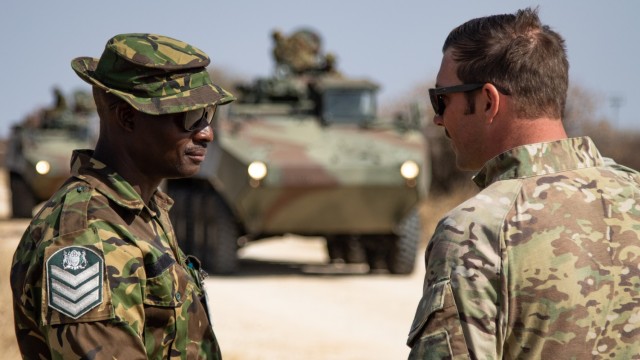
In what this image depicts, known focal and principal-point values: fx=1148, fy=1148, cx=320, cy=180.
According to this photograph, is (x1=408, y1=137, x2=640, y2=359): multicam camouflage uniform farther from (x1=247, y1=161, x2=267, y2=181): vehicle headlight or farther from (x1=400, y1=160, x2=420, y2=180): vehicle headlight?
(x1=400, y1=160, x2=420, y2=180): vehicle headlight

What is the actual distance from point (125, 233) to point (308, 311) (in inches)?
303

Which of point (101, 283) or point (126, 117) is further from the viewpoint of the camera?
point (126, 117)

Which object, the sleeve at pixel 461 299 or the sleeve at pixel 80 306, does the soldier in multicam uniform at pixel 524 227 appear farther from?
the sleeve at pixel 80 306

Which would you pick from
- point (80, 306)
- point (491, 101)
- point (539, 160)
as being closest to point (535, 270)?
point (539, 160)

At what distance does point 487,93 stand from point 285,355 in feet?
17.6

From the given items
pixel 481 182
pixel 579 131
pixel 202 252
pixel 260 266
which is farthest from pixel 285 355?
pixel 579 131

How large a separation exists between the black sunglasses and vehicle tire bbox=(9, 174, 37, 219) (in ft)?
65.5

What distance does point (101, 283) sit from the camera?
254cm

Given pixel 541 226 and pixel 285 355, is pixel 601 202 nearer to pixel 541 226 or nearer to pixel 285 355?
pixel 541 226

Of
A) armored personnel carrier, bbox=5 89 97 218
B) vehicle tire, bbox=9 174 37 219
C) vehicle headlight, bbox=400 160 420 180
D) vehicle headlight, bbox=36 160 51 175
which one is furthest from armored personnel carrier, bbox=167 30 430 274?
vehicle tire, bbox=9 174 37 219

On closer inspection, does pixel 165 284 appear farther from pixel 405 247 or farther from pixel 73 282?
pixel 405 247

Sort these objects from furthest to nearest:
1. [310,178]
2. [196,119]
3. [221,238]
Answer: [221,238], [310,178], [196,119]

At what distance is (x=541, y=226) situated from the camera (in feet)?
7.87

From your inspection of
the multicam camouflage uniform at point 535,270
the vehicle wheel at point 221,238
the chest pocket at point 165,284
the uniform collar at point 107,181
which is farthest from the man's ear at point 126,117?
the vehicle wheel at point 221,238
